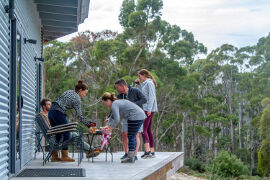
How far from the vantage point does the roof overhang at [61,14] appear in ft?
30.3

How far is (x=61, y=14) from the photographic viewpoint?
33.7ft

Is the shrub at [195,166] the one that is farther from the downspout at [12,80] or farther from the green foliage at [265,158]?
the downspout at [12,80]

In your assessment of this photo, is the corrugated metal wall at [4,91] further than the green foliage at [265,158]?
No

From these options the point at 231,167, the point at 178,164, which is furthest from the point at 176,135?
the point at 178,164

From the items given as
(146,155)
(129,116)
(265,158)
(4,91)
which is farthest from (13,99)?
(265,158)

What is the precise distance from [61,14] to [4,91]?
4.86 metres

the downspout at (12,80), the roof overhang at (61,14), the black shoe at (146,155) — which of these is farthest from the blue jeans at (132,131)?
the roof overhang at (61,14)

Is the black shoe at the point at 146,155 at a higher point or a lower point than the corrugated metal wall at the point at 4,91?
lower

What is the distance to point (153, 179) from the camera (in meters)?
6.47

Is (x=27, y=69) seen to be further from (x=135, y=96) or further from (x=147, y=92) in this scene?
(x=147, y=92)

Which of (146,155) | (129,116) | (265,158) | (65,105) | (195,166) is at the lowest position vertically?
(195,166)

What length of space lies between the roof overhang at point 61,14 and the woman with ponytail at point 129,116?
2.20 metres

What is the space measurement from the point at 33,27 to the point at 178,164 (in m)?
4.18

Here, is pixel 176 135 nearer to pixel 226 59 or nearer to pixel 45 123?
pixel 226 59
